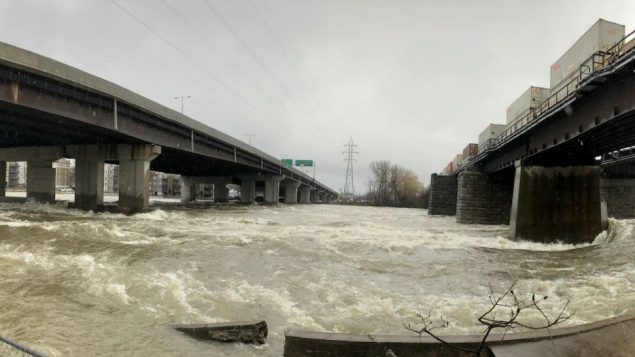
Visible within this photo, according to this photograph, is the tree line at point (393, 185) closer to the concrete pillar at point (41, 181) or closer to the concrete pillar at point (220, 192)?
the concrete pillar at point (220, 192)

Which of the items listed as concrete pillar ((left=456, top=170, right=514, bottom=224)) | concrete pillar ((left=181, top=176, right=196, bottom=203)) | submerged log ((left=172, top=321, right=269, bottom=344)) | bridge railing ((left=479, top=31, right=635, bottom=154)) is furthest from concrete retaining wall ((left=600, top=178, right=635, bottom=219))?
concrete pillar ((left=181, top=176, right=196, bottom=203))

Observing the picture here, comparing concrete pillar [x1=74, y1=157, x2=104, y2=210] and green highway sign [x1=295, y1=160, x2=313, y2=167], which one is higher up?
green highway sign [x1=295, y1=160, x2=313, y2=167]

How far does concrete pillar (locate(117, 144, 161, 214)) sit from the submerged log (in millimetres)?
29653

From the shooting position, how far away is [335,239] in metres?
22.5

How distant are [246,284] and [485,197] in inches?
1454

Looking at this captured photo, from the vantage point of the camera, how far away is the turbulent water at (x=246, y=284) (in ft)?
→ 24.5

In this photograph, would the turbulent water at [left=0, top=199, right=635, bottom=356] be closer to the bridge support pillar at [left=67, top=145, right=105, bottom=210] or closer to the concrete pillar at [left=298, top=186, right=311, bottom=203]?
the bridge support pillar at [left=67, top=145, right=105, bottom=210]

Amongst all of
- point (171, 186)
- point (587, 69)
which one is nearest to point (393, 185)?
point (171, 186)

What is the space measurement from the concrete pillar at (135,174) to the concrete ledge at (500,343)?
1263 inches

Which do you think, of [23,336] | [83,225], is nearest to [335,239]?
[83,225]

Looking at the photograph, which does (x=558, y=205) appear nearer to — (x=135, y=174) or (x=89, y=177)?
(x=135, y=174)

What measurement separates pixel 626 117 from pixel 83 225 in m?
25.7

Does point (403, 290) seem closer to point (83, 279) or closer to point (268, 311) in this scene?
point (268, 311)

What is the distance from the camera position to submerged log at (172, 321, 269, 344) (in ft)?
23.4
